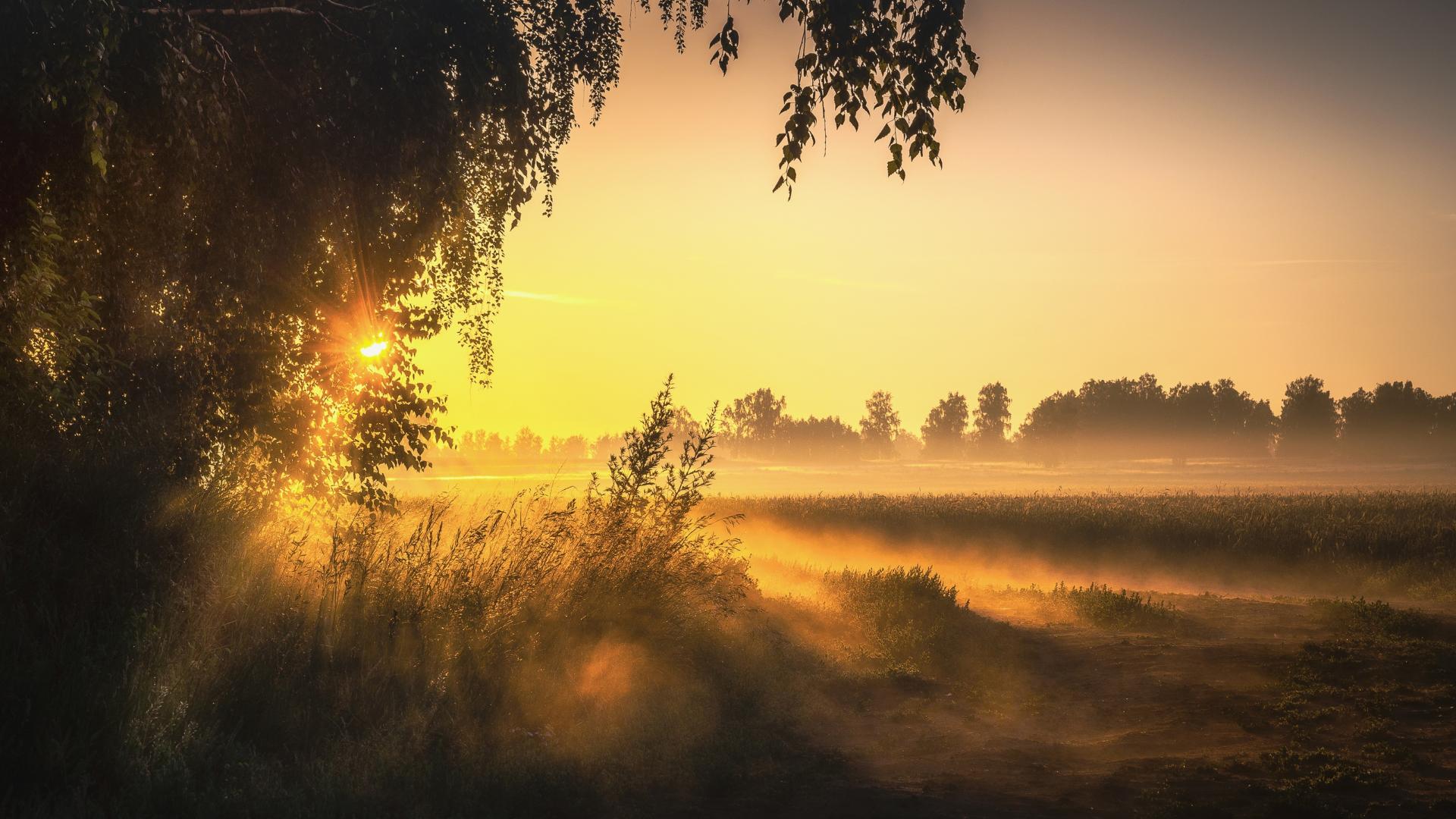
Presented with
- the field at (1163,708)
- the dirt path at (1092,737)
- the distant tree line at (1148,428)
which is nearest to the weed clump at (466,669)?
the dirt path at (1092,737)

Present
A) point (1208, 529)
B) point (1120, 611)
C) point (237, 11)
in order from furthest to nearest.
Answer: point (1208, 529) < point (1120, 611) < point (237, 11)

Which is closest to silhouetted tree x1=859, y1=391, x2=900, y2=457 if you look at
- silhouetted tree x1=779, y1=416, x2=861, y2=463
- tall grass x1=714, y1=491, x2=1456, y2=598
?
silhouetted tree x1=779, y1=416, x2=861, y2=463

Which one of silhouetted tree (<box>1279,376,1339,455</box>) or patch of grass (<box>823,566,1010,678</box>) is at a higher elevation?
silhouetted tree (<box>1279,376,1339,455</box>)

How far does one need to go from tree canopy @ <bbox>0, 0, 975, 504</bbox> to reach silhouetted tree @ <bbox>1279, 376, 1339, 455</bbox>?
16344 cm

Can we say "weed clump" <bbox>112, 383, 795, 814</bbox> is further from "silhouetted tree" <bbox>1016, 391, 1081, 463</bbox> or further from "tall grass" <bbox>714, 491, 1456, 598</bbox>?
"silhouetted tree" <bbox>1016, 391, 1081, 463</bbox>

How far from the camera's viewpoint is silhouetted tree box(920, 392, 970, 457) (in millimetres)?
189125

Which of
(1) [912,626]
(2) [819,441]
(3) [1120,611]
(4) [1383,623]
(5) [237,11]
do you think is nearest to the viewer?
(5) [237,11]

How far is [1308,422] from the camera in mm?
145875

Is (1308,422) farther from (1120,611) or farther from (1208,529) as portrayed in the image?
(1120,611)

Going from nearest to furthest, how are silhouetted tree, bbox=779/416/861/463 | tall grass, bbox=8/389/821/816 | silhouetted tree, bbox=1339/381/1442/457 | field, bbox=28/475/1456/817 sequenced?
tall grass, bbox=8/389/821/816 → field, bbox=28/475/1456/817 → silhouetted tree, bbox=1339/381/1442/457 → silhouetted tree, bbox=779/416/861/463

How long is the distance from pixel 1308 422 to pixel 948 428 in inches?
2609

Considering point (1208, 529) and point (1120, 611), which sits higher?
point (1208, 529)

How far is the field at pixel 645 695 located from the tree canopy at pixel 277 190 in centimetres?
165

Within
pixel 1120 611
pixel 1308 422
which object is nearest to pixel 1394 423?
pixel 1308 422
